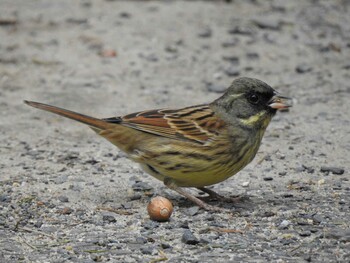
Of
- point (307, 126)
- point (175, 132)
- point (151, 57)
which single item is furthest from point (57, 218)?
point (151, 57)

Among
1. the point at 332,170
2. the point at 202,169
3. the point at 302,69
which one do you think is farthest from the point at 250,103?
the point at 302,69

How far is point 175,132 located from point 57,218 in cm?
109

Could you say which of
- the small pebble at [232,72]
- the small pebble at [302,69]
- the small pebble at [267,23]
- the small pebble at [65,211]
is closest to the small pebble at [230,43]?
the small pebble at [267,23]

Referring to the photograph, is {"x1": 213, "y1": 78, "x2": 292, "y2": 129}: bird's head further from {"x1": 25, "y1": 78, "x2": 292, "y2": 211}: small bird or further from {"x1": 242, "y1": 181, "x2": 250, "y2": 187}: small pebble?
{"x1": 242, "y1": 181, "x2": 250, "y2": 187}: small pebble

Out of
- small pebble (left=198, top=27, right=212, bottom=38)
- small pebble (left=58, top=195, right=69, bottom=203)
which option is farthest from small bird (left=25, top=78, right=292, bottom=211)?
small pebble (left=198, top=27, right=212, bottom=38)

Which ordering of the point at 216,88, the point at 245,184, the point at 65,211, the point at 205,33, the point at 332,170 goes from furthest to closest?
1. the point at 205,33
2. the point at 216,88
3. the point at 332,170
4. the point at 245,184
5. the point at 65,211

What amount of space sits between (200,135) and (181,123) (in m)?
0.21

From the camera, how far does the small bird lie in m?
6.16

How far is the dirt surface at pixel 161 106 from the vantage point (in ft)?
18.8

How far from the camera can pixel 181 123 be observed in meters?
6.41

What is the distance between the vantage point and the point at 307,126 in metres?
8.38

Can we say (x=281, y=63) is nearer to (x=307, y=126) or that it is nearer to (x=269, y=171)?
(x=307, y=126)

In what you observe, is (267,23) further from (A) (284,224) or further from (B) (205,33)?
(A) (284,224)

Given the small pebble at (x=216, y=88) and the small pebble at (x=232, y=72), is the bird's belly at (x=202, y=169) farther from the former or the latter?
the small pebble at (x=232, y=72)
